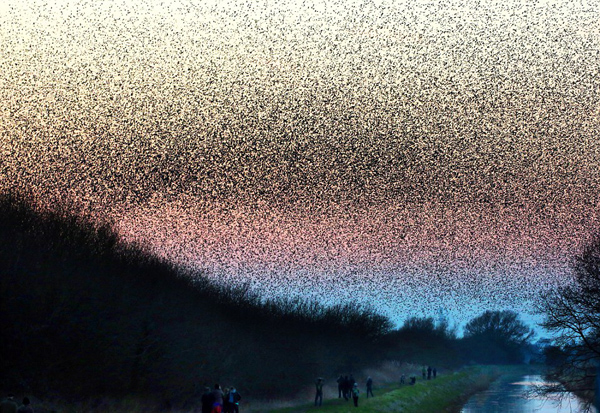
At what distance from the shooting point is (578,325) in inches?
1556

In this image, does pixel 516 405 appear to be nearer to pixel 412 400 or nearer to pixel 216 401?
Answer: pixel 412 400

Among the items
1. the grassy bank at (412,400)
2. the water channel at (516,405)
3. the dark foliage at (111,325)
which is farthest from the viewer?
the water channel at (516,405)

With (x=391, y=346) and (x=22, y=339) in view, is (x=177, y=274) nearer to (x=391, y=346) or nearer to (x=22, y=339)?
(x=22, y=339)

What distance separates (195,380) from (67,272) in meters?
13.7

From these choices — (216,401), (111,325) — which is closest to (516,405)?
(216,401)

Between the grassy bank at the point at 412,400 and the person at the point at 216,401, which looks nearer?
the person at the point at 216,401

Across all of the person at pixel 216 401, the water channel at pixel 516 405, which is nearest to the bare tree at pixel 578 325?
the water channel at pixel 516 405

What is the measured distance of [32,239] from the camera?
33344mm

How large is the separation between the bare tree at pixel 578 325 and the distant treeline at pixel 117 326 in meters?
22.3

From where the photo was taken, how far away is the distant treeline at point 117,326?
2836cm

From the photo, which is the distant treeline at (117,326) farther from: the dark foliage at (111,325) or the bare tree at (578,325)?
the bare tree at (578,325)

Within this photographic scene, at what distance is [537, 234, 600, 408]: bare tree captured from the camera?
124 feet

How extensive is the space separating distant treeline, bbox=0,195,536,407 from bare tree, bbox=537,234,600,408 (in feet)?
73.2

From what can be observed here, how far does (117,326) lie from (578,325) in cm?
2670
